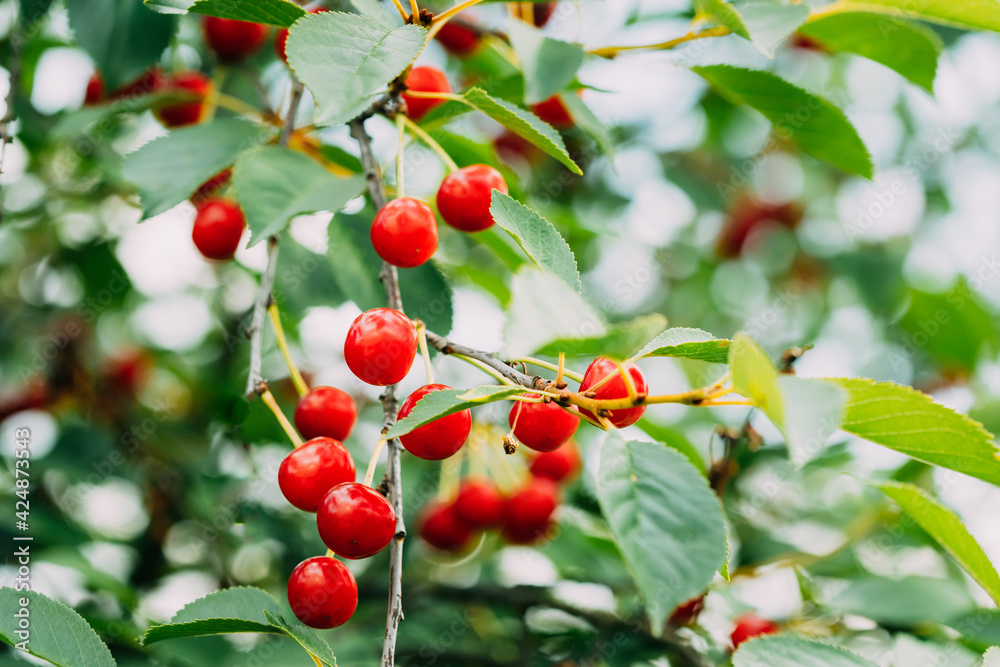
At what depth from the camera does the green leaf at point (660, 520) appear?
670 mm

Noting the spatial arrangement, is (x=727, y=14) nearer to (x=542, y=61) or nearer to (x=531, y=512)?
(x=542, y=61)

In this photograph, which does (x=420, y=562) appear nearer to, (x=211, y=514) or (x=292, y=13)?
(x=211, y=514)

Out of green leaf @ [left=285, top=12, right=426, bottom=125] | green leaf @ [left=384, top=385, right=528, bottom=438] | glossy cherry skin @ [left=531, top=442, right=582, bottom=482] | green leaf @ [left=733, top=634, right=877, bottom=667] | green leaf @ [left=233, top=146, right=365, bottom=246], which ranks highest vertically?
green leaf @ [left=285, top=12, right=426, bottom=125]

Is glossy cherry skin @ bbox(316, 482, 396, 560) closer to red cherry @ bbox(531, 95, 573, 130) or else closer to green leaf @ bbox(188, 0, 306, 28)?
green leaf @ bbox(188, 0, 306, 28)

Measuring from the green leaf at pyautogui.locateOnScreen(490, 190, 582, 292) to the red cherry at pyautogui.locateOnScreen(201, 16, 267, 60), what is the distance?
1.21 metres

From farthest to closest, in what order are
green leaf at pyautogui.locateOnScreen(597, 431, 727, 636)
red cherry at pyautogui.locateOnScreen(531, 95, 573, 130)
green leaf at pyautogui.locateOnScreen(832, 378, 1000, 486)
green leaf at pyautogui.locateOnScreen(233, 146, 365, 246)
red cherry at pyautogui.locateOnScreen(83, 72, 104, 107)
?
red cherry at pyautogui.locateOnScreen(531, 95, 573, 130) < red cherry at pyautogui.locateOnScreen(83, 72, 104, 107) < green leaf at pyautogui.locateOnScreen(233, 146, 365, 246) < green leaf at pyautogui.locateOnScreen(832, 378, 1000, 486) < green leaf at pyautogui.locateOnScreen(597, 431, 727, 636)

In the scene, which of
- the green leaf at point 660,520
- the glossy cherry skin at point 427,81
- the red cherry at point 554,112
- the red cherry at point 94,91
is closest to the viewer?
the green leaf at point 660,520

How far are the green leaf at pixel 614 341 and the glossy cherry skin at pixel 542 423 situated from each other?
21cm

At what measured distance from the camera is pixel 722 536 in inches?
28.0

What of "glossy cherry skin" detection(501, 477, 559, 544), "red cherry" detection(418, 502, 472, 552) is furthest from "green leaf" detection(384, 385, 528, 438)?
"red cherry" detection(418, 502, 472, 552)

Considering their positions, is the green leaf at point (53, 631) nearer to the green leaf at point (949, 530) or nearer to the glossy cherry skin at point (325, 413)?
the glossy cherry skin at point (325, 413)

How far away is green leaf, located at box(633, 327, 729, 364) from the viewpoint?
831mm

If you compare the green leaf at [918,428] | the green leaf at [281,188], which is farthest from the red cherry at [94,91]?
the green leaf at [918,428]

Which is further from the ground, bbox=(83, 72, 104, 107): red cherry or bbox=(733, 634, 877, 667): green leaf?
bbox=(733, 634, 877, 667): green leaf
